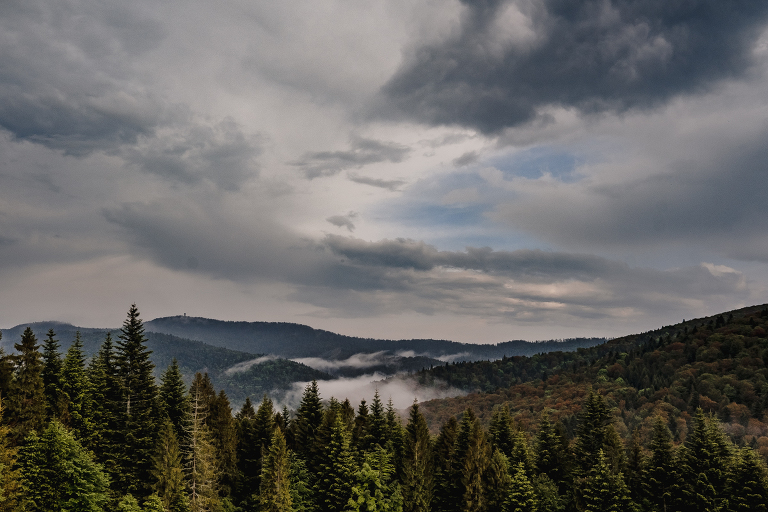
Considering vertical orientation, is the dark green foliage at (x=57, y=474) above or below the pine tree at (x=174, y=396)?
below

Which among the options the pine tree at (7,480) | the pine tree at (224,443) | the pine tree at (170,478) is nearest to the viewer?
the pine tree at (7,480)

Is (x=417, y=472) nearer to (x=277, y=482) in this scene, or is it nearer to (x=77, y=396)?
(x=277, y=482)

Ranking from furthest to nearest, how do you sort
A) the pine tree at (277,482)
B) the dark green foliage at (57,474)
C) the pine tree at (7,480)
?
the pine tree at (277,482) → the dark green foliage at (57,474) → the pine tree at (7,480)

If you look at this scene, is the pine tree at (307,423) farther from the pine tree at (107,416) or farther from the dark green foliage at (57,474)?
the dark green foliage at (57,474)

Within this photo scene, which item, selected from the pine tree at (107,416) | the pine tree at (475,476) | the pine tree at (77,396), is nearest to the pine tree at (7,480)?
the pine tree at (77,396)

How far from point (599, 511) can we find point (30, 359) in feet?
234

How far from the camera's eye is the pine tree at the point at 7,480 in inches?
1860

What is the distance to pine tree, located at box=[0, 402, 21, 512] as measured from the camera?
155 ft

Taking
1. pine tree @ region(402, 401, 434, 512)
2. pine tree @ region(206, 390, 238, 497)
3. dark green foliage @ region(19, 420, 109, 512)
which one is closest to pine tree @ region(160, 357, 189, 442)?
pine tree @ region(206, 390, 238, 497)

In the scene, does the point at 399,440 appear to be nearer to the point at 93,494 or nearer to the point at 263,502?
the point at 263,502

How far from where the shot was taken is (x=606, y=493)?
2506 inches

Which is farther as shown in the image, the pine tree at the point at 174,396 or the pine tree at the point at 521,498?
the pine tree at the point at 174,396

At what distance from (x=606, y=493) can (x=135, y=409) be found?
201 feet

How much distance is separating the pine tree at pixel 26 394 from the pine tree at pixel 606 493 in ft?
218
